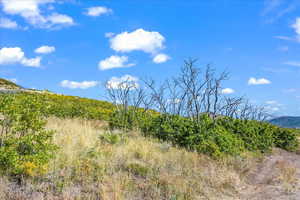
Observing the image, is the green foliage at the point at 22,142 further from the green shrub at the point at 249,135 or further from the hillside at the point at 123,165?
the green shrub at the point at 249,135

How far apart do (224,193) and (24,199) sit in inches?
158

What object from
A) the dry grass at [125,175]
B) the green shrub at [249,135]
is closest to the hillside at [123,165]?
the dry grass at [125,175]

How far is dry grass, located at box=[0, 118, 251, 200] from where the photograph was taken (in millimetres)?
4633

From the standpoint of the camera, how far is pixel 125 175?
5.51 m

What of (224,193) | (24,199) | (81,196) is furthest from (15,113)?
(224,193)

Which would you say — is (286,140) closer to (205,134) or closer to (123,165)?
(205,134)

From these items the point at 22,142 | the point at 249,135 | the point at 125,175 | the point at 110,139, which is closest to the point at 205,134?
the point at 110,139

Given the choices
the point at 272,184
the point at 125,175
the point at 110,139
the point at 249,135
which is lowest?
the point at 272,184

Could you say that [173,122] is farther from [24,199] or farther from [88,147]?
[24,199]

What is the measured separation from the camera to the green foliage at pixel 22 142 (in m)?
4.62

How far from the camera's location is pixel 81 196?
442 cm

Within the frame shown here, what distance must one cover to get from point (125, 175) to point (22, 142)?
79.6 inches

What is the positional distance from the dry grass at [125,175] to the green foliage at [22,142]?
258mm

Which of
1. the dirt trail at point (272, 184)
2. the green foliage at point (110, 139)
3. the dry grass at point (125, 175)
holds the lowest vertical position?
the dirt trail at point (272, 184)
